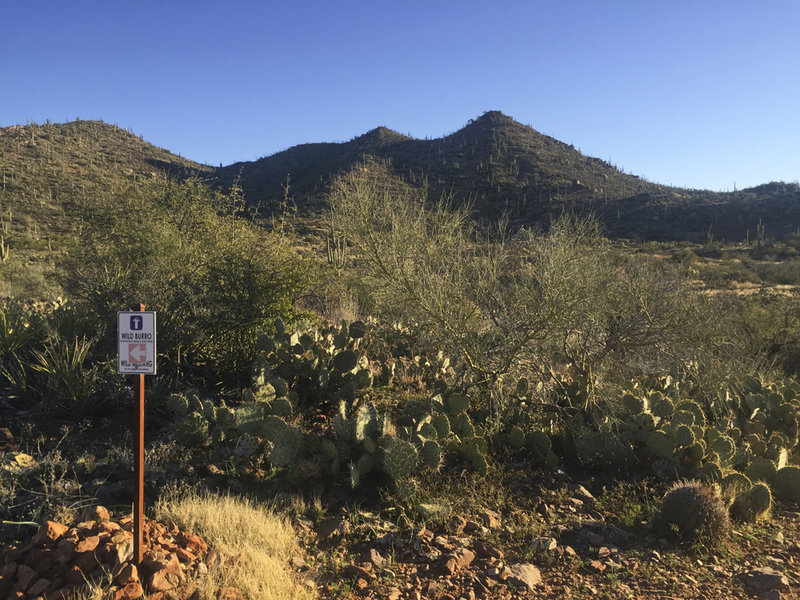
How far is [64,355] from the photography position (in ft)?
21.0

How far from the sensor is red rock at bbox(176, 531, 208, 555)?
3.60 metres

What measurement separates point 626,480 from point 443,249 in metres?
4.27

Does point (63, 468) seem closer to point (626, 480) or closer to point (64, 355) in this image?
point (64, 355)

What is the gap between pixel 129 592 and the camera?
3055 mm

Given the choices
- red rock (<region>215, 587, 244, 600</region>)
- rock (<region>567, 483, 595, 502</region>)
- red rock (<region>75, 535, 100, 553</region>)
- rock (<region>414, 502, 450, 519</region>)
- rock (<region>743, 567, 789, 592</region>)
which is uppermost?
red rock (<region>75, 535, 100, 553</region>)

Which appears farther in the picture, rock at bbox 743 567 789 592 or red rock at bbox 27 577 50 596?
rock at bbox 743 567 789 592

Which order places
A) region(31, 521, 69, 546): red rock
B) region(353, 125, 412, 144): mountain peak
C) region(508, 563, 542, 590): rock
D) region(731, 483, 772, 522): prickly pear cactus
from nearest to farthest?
region(31, 521, 69, 546): red rock < region(508, 563, 542, 590): rock < region(731, 483, 772, 522): prickly pear cactus < region(353, 125, 412, 144): mountain peak

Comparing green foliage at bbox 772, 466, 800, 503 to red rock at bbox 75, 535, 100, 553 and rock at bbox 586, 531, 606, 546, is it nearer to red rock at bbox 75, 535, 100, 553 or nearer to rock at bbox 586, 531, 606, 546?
rock at bbox 586, 531, 606, 546

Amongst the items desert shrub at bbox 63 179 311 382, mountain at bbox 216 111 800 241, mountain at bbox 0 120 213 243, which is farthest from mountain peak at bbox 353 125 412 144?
desert shrub at bbox 63 179 311 382

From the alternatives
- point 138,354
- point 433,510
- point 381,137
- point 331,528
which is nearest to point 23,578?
point 138,354

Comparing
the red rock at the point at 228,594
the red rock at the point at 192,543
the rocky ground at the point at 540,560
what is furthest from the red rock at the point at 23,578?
the rocky ground at the point at 540,560

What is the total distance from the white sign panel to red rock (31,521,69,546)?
4.12ft

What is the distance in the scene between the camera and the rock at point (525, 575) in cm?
374

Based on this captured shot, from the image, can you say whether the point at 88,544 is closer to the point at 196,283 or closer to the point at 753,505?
the point at 196,283
